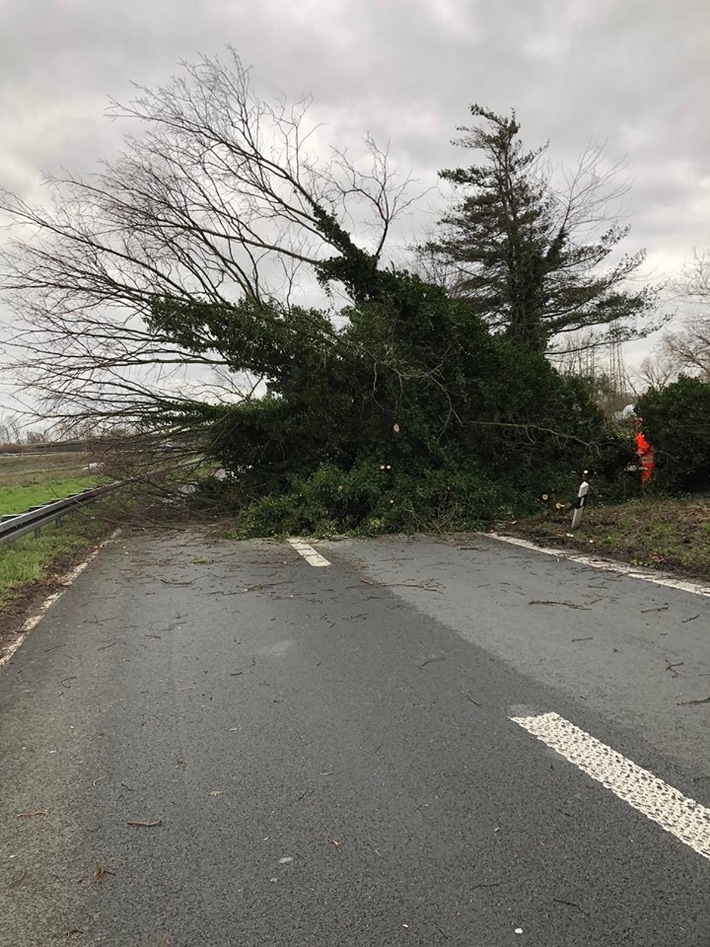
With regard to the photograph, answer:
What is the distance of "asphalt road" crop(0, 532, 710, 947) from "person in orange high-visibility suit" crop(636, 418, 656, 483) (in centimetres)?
790

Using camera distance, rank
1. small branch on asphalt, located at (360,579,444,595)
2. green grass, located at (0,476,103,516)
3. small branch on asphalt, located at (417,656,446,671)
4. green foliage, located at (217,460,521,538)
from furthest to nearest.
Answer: green grass, located at (0,476,103,516)
green foliage, located at (217,460,521,538)
small branch on asphalt, located at (360,579,444,595)
small branch on asphalt, located at (417,656,446,671)

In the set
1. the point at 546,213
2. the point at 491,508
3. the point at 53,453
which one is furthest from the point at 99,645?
the point at 546,213

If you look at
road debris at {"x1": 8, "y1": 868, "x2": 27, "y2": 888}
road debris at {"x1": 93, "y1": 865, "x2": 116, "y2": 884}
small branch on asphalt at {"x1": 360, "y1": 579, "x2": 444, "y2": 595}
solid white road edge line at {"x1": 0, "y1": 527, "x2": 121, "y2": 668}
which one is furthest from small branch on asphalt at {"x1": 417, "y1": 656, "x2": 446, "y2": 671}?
solid white road edge line at {"x1": 0, "y1": 527, "x2": 121, "y2": 668}

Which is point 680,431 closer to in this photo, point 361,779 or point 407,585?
point 407,585

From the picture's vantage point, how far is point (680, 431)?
12.8 metres

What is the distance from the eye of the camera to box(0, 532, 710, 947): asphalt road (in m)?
2.45

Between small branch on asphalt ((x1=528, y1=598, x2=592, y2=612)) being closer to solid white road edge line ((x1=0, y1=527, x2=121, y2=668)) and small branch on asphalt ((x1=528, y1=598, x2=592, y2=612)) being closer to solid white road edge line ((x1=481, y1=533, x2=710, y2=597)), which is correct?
solid white road edge line ((x1=481, y1=533, x2=710, y2=597))

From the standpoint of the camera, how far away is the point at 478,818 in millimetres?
3006

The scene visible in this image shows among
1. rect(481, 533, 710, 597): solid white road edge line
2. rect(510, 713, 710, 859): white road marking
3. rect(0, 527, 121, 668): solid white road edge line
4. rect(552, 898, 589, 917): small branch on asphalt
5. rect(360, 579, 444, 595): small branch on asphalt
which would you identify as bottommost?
rect(481, 533, 710, 597): solid white road edge line

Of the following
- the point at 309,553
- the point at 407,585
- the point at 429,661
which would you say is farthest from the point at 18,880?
the point at 309,553

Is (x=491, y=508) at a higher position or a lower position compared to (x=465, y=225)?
lower

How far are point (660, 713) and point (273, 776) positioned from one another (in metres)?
2.32

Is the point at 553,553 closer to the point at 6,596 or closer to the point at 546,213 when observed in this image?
the point at 6,596

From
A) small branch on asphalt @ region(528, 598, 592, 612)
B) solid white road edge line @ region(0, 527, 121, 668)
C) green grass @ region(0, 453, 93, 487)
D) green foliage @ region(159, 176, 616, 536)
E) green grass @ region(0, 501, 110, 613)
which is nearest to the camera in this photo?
solid white road edge line @ region(0, 527, 121, 668)
